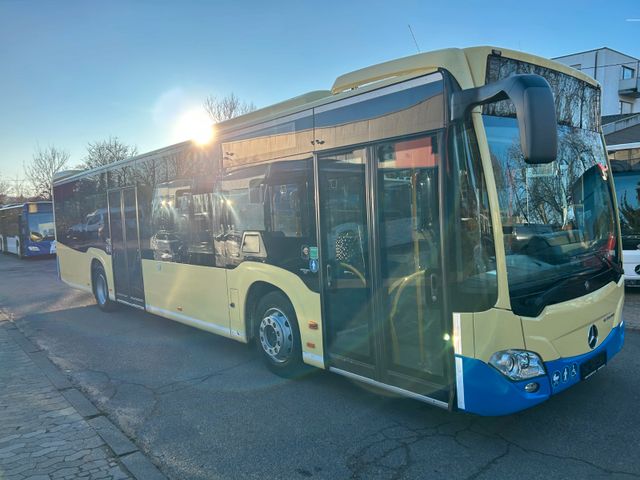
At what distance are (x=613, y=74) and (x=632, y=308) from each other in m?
40.3

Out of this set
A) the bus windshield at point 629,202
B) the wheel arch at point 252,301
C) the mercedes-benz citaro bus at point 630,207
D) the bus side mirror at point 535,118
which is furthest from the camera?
the bus windshield at point 629,202

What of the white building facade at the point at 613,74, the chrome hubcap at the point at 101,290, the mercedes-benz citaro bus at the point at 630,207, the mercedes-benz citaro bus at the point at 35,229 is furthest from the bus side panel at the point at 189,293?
the white building facade at the point at 613,74

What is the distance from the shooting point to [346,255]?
14.5 ft

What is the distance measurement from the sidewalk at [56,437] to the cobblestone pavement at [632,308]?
6.37 m

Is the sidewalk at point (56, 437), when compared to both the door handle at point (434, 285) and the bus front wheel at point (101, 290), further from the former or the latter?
the bus front wheel at point (101, 290)

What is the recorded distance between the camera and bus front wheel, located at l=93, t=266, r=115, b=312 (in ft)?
31.6

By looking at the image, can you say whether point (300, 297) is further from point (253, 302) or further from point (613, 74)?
point (613, 74)

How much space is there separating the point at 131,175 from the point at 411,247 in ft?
19.7

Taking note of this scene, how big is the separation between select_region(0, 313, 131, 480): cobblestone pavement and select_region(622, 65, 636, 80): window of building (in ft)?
157

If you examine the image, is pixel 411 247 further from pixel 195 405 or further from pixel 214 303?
pixel 214 303

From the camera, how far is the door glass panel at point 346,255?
421 cm

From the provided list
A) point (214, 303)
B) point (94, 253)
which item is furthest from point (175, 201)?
point (94, 253)

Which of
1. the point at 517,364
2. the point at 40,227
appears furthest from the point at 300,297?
the point at 40,227

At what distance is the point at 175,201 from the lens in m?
6.94
